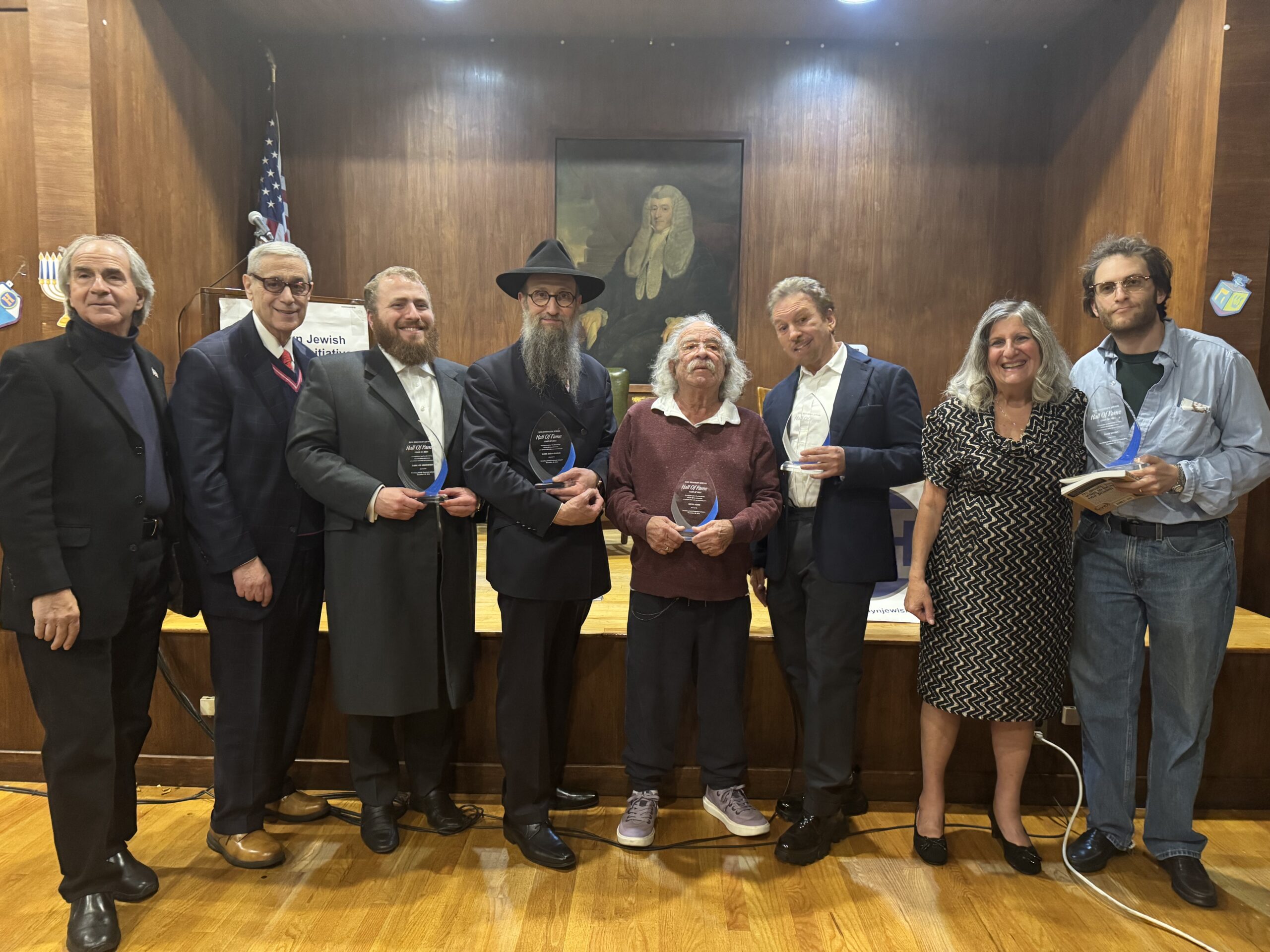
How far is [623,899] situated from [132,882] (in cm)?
131

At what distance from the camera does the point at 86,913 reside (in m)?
1.93

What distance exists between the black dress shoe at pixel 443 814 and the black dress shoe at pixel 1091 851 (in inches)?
70.3

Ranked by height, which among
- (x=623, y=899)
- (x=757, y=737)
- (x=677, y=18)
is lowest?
(x=623, y=899)

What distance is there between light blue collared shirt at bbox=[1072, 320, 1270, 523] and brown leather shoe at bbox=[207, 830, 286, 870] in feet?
8.39

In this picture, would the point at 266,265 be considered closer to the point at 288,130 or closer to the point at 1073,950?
the point at 1073,950

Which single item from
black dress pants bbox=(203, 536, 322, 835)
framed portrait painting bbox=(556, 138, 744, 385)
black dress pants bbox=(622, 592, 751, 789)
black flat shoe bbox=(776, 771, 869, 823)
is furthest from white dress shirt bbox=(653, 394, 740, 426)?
framed portrait painting bbox=(556, 138, 744, 385)

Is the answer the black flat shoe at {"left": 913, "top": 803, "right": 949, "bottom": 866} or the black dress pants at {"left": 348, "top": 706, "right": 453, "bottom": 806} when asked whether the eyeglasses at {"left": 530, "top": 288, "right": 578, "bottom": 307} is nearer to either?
the black dress pants at {"left": 348, "top": 706, "right": 453, "bottom": 806}

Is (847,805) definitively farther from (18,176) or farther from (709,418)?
(18,176)

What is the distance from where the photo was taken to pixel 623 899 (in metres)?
2.15

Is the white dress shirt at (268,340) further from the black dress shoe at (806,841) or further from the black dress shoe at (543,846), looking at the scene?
the black dress shoe at (806,841)

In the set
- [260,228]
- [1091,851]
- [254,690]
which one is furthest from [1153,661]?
[260,228]

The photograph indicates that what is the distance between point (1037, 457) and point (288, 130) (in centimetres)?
561

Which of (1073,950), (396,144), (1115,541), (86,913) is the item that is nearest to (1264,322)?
(1115,541)

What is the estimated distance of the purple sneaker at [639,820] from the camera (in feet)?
7.88
